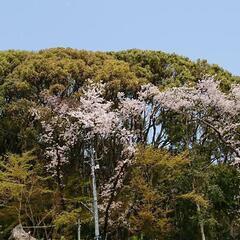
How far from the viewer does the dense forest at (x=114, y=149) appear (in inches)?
920

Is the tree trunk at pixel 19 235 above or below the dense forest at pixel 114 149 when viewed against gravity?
below

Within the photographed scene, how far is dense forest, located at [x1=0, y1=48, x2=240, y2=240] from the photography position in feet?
76.7

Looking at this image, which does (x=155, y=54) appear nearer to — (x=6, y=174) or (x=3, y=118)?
(x=3, y=118)

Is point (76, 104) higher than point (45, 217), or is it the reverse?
point (76, 104)

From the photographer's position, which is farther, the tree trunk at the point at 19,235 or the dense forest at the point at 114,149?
the dense forest at the point at 114,149

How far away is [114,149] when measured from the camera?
25.4 meters

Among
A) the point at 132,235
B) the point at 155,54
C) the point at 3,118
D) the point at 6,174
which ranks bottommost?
the point at 132,235

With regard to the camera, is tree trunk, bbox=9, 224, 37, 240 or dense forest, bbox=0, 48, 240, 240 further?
dense forest, bbox=0, 48, 240, 240

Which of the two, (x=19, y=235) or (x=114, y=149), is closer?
(x=19, y=235)

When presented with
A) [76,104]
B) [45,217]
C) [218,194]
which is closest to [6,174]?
[45,217]

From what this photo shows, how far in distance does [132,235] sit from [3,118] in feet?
26.8

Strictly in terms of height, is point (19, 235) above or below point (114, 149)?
below

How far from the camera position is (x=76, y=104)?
77.0 ft

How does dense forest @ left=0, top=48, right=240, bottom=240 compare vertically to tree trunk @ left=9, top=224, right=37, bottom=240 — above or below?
above
